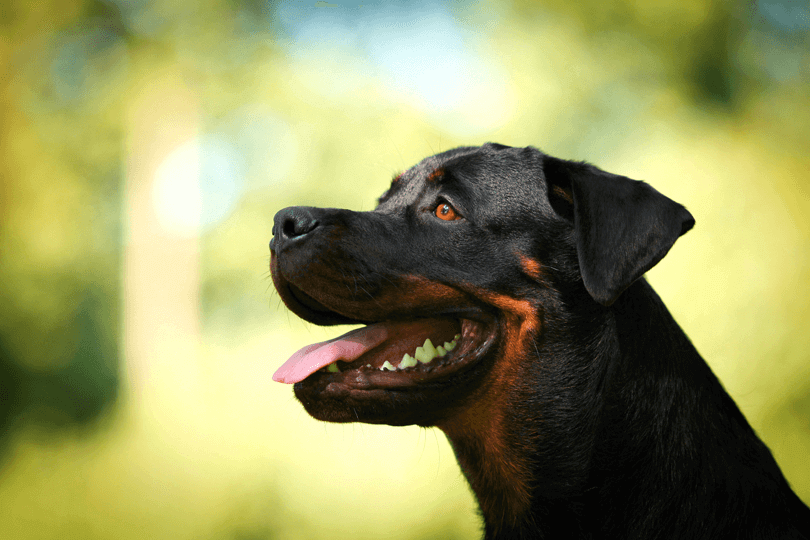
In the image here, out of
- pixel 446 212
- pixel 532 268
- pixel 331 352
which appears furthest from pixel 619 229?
pixel 331 352

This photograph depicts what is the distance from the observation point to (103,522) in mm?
5699

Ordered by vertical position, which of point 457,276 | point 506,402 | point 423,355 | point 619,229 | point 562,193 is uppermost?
point 562,193

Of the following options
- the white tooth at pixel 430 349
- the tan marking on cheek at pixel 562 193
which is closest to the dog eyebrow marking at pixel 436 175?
the tan marking on cheek at pixel 562 193

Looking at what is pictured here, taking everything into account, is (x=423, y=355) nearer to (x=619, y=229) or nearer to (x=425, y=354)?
(x=425, y=354)

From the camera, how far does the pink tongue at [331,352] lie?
2.12 meters

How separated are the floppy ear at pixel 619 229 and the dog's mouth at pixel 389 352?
0.45 m

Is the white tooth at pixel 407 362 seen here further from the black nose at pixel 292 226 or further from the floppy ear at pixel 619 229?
the floppy ear at pixel 619 229

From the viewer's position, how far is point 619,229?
2018 millimetres

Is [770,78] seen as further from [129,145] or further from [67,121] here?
[67,121]

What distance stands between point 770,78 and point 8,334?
9.04 metres

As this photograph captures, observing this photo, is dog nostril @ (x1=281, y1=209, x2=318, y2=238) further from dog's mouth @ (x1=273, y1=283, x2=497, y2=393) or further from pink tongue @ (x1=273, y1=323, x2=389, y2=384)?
pink tongue @ (x1=273, y1=323, x2=389, y2=384)

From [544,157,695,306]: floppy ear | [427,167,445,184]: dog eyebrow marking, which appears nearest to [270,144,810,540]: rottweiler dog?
[544,157,695,306]: floppy ear

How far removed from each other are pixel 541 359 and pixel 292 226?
1060 millimetres

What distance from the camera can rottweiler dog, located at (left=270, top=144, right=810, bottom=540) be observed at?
203 cm
